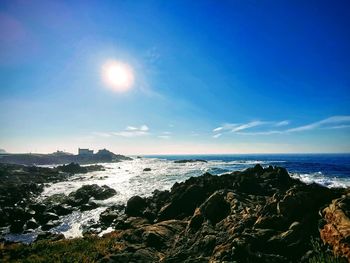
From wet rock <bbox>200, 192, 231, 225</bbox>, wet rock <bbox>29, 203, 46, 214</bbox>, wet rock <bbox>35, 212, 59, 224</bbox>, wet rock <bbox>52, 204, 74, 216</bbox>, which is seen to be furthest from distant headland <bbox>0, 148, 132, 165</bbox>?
wet rock <bbox>200, 192, 231, 225</bbox>

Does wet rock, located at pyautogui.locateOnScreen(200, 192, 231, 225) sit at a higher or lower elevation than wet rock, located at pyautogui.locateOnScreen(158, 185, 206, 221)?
higher

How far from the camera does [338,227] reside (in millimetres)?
→ 7848

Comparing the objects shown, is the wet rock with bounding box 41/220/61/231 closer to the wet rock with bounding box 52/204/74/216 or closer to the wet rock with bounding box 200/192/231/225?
the wet rock with bounding box 52/204/74/216

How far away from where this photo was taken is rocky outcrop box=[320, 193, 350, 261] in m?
7.12

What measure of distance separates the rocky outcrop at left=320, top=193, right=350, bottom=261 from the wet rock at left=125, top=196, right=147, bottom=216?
2095 centimetres

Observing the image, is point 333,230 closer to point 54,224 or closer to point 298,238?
point 298,238

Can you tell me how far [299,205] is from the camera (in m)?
10.3

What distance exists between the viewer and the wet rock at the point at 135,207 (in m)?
27.3

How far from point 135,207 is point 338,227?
22.9 meters

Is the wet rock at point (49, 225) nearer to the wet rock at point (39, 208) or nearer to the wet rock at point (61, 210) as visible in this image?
the wet rock at point (61, 210)

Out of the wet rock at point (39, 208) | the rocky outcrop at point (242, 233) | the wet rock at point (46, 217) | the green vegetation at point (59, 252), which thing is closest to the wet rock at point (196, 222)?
the rocky outcrop at point (242, 233)

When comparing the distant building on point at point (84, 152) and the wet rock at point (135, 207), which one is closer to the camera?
the wet rock at point (135, 207)

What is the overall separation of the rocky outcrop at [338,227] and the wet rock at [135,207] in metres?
21.0

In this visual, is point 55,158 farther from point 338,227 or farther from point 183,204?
point 338,227
